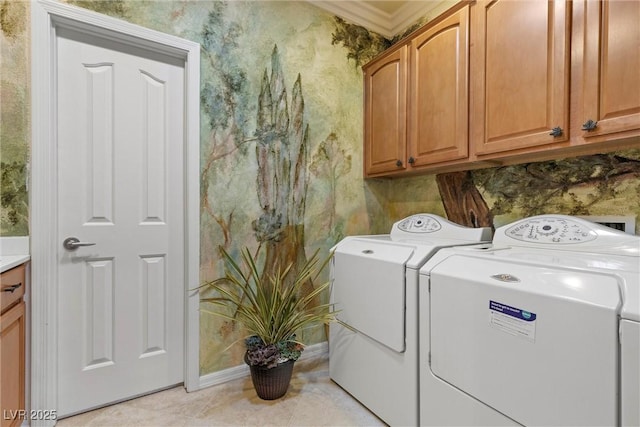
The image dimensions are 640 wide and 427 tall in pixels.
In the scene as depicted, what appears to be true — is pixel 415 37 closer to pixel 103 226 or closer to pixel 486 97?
pixel 486 97

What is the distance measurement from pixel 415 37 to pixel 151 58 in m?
1.66

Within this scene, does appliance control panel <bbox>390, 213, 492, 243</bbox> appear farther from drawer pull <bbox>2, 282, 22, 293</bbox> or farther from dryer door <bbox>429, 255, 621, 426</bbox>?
drawer pull <bbox>2, 282, 22, 293</bbox>

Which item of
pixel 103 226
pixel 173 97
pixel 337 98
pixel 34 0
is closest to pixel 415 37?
pixel 337 98

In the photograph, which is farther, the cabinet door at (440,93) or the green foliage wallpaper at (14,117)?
the cabinet door at (440,93)

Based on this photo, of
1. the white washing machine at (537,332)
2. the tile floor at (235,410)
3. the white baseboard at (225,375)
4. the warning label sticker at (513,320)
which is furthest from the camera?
the white baseboard at (225,375)

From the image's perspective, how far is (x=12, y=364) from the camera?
1.31m

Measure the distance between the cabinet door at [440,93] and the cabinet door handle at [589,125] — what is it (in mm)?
526

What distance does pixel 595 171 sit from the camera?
152 centimetres

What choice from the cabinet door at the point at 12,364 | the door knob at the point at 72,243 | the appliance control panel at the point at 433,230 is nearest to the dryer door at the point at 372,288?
the appliance control panel at the point at 433,230

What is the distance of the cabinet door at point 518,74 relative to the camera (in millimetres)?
1341

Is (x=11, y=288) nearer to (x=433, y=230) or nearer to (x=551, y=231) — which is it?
(x=433, y=230)

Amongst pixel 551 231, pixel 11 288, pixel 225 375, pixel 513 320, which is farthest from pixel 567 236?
pixel 11 288

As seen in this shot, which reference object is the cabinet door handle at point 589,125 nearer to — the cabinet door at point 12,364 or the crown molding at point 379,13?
the crown molding at point 379,13

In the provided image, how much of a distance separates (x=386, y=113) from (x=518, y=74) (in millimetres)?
912
